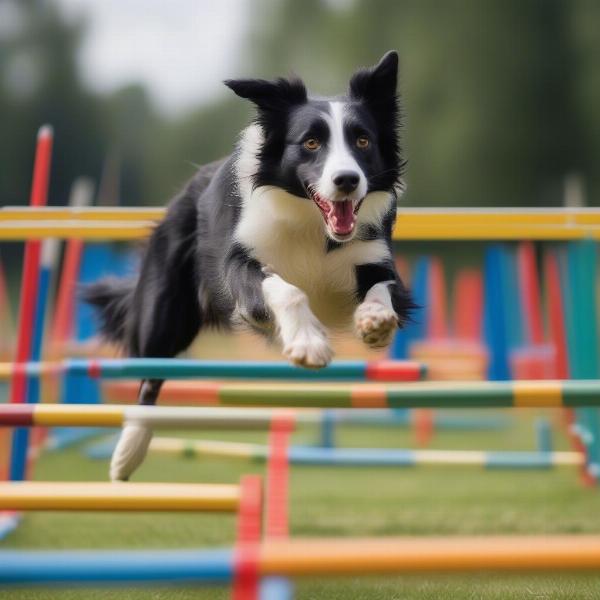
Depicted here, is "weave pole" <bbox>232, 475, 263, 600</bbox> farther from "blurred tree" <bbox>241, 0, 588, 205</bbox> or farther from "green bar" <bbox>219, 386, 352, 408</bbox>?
"blurred tree" <bbox>241, 0, 588, 205</bbox>

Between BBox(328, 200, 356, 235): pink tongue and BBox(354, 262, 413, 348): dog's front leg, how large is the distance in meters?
0.25

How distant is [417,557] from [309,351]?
1.44 m

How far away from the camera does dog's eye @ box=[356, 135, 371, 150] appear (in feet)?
11.9

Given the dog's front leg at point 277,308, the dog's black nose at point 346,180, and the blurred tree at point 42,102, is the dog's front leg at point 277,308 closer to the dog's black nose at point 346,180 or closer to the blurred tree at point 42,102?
the dog's black nose at point 346,180

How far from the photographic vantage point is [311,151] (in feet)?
12.0

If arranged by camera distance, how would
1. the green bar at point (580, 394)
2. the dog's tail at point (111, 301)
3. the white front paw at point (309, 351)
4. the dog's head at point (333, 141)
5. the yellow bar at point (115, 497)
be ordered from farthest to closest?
the dog's tail at point (111, 301)
the dog's head at point (333, 141)
the white front paw at point (309, 351)
the green bar at point (580, 394)
the yellow bar at point (115, 497)

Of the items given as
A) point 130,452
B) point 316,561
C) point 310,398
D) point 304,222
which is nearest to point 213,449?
point 130,452

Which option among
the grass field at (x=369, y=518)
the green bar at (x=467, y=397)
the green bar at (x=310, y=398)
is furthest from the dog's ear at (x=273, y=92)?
the grass field at (x=369, y=518)

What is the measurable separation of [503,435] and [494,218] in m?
5.43

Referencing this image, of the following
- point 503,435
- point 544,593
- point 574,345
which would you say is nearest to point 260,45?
point 503,435

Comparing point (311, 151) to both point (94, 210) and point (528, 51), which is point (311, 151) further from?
point (528, 51)

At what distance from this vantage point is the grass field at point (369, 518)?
145 inches

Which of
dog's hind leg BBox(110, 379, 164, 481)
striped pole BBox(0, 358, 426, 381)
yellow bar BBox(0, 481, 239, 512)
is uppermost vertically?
striped pole BBox(0, 358, 426, 381)

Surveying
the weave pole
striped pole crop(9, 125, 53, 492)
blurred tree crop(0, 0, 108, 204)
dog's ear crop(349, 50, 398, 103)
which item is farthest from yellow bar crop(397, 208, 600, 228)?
blurred tree crop(0, 0, 108, 204)
